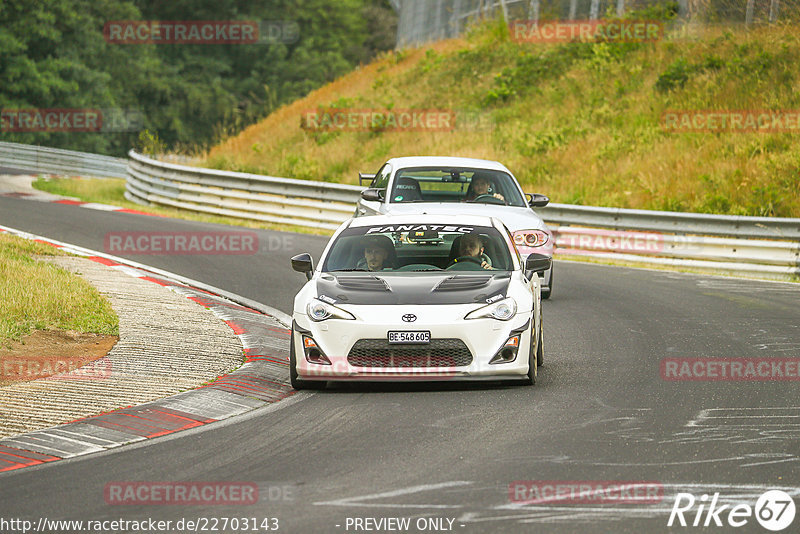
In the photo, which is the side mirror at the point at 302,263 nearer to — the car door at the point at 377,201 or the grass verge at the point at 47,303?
the grass verge at the point at 47,303

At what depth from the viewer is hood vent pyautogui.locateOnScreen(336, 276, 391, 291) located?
382 inches

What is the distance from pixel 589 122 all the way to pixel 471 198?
15.6 meters

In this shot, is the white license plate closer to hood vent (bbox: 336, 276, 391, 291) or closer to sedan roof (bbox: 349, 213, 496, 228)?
hood vent (bbox: 336, 276, 391, 291)

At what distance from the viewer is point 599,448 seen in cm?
753

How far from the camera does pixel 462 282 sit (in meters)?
9.82

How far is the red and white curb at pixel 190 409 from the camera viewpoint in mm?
7652

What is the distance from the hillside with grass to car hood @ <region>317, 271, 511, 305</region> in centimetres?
1422

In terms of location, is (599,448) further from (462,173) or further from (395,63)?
(395,63)

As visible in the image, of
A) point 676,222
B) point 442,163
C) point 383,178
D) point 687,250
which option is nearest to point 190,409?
point 442,163

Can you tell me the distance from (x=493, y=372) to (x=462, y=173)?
6.89 meters

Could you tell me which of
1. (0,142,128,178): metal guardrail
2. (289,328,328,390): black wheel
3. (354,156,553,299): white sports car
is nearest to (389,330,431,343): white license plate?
(289,328,328,390): black wheel

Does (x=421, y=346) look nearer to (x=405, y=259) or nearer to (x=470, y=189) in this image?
(x=405, y=259)

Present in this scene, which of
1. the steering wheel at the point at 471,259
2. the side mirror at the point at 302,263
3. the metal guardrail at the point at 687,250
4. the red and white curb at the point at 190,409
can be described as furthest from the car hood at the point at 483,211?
the metal guardrail at the point at 687,250

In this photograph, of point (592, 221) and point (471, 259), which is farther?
point (592, 221)
